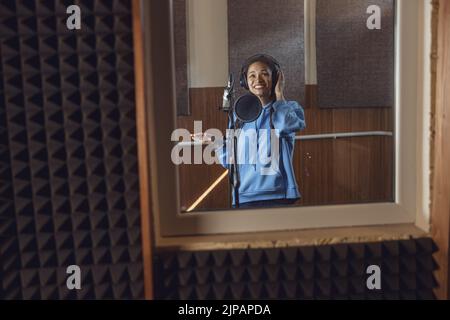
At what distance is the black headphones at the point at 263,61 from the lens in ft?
4.09

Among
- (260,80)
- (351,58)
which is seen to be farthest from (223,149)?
(351,58)

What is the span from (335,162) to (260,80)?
41cm

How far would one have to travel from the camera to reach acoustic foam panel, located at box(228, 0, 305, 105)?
1.24 m

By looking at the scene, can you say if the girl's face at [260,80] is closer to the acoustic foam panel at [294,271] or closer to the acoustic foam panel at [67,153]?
the acoustic foam panel at [67,153]

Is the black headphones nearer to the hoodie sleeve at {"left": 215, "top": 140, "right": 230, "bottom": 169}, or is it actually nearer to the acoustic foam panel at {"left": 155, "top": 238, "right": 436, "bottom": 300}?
the hoodie sleeve at {"left": 215, "top": 140, "right": 230, "bottom": 169}

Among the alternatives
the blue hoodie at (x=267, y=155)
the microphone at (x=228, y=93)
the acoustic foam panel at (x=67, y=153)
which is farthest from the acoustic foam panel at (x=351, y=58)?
the acoustic foam panel at (x=67, y=153)

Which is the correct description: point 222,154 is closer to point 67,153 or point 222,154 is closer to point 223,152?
point 223,152

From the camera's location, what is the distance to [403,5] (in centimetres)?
117

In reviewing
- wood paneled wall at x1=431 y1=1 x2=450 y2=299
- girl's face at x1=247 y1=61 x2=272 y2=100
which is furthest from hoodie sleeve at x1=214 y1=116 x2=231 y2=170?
wood paneled wall at x1=431 y1=1 x2=450 y2=299

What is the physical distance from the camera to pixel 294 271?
1140 mm

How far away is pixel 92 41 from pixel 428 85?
3.56 feet

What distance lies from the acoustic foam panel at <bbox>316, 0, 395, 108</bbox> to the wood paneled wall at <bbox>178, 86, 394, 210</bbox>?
0.14 ft
